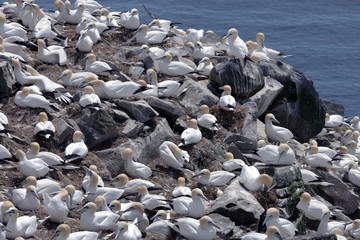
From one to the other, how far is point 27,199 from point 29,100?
3022 mm

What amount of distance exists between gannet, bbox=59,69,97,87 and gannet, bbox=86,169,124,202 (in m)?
3.41

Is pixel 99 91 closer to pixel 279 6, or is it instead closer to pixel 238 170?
pixel 238 170

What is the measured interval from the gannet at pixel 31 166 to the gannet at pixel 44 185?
1.04 ft

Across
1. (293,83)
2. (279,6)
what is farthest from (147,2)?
(293,83)

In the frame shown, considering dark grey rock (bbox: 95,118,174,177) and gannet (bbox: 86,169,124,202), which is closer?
gannet (bbox: 86,169,124,202)

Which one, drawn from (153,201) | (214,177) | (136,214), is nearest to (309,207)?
(214,177)

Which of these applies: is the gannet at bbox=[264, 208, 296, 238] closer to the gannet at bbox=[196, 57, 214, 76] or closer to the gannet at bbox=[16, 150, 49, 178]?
the gannet at bbox=[16, 150, 49, 178]

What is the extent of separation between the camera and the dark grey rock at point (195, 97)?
1555cm

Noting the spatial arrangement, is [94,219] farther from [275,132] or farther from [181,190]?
[275,132]

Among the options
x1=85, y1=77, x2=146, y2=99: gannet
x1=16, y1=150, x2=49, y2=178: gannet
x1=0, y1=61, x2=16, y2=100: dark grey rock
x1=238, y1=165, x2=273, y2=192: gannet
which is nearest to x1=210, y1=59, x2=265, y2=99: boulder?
x1=85, y1=77, x2=146, y2=99: gannet

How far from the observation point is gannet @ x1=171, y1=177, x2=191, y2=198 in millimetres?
12220

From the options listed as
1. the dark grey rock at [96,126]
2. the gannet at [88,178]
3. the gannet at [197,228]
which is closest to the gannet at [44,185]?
the gannet at [88,178]

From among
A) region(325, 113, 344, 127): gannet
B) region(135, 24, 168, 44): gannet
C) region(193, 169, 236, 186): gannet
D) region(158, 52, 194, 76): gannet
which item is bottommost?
region(325, 113, 344, 127): gannet

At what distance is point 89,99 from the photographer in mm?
13469
